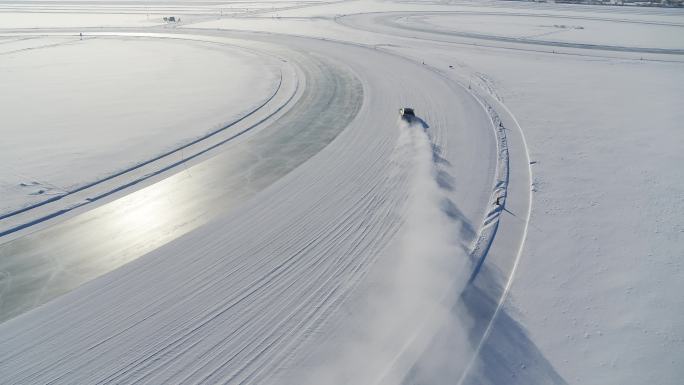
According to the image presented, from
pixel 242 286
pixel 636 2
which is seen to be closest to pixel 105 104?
pixel 242 286

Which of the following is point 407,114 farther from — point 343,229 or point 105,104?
point 105,104

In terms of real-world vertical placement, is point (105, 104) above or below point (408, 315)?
above

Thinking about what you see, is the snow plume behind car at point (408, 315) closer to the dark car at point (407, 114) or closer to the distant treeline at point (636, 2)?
the dark car at point (407, 114)

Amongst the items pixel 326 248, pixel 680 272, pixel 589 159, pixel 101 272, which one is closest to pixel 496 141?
pixel 589 159

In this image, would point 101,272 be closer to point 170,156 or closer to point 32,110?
point 170,156

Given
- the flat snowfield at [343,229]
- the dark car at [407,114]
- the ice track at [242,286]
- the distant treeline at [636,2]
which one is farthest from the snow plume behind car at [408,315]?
the distant treeline at [636,2]

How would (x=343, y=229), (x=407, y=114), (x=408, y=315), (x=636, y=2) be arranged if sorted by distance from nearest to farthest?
(x=408, y=315) < (x=343, y=229) < (x=407, y=114) < (x=636, y=2)

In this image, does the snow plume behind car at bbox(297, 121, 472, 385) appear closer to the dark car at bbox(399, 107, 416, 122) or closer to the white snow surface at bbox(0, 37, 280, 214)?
the dark car at bbox(399, 107, 416, 122)
